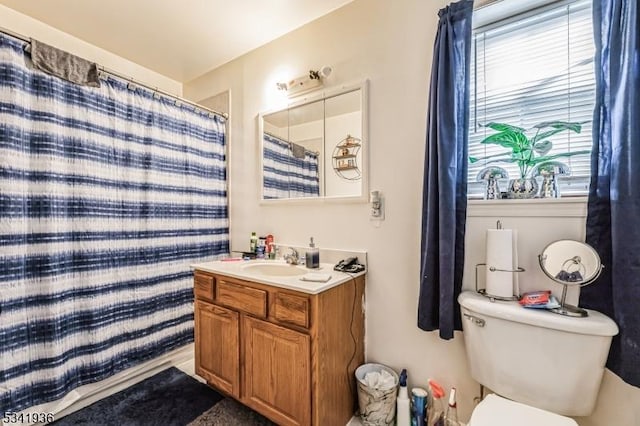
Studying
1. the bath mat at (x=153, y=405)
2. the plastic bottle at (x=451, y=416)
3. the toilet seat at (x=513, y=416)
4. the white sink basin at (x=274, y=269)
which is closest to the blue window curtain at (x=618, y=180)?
the toilet seat at (x=513, y=416)

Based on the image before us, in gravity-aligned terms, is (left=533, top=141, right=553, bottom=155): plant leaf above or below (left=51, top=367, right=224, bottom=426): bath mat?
above

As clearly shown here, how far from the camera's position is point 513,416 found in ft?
3.06

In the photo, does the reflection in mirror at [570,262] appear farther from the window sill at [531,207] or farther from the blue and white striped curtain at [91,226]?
the blue and white striped curtain at [91,226]

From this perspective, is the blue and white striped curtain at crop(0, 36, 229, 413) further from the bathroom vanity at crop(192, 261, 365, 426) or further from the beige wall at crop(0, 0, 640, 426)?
the beige wall at crop(0, 0, 640, 426)

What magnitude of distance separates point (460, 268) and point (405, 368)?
0.66 meters

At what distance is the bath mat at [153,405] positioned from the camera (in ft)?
5.02

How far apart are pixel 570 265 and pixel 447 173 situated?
1.90 feet

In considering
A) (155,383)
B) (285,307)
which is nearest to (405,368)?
(285,307)

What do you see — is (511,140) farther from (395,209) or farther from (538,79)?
(395,209)

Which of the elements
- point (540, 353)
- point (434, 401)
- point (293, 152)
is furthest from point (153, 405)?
point (540, 353)

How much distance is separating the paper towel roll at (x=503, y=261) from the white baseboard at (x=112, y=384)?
2123 mm

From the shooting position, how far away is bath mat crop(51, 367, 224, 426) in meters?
1.53

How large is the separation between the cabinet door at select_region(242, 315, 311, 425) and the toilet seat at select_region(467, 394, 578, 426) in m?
0.69

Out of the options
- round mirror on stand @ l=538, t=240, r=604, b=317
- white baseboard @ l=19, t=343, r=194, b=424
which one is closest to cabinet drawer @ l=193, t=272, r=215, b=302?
white baseboard @ l=19, t=343, r=194, b=424
